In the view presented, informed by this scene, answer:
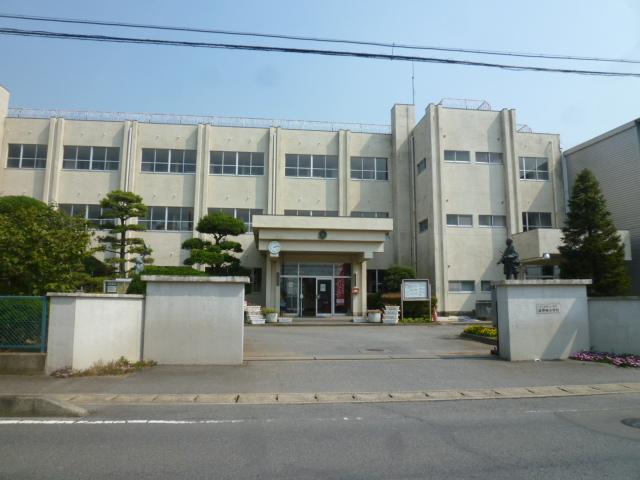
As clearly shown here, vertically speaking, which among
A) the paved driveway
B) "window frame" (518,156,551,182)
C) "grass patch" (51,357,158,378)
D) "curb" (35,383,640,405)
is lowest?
"curb" (35,383,640,405)

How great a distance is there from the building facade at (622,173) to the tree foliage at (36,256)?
2771 centimetres

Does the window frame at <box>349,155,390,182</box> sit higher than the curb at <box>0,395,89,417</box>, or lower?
higher

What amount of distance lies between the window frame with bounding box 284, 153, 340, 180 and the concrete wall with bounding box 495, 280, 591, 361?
2088 cm

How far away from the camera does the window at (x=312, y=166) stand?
107 ft

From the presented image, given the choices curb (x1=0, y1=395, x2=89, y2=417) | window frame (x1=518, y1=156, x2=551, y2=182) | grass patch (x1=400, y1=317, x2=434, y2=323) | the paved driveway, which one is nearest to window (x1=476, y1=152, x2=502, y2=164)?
window frame (x1=518, y1=156, x2=551, y2=182)

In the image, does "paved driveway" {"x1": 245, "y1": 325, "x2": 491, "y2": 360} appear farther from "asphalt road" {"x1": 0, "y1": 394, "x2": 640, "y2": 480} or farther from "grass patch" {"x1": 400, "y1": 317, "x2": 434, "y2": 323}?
"asphalt road" {"x1": 0, "y1": 394, "x2": 640, "y2": 480}

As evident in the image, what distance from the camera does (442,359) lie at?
12.8 metres

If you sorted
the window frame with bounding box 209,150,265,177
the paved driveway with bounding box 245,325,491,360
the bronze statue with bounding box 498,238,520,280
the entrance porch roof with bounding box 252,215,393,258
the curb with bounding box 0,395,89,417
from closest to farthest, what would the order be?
the curb with bounding box 0,395,89,417 → the paved driveway with bounding box 245,325,491,360 → the bronze statue with bounding box 498,238,520,280 → the entrance porch roof with bounding box 252,215,393,258 → the window frame with bounding box 209,150,265,177

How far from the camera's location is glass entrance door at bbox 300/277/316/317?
1117 inches

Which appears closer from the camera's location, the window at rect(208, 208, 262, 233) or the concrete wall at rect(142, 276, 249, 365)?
the concrete wall at rect(142, 276, 249, 365)

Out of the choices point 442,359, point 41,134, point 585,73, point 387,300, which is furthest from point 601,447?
point 41,134

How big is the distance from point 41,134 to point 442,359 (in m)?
30.4

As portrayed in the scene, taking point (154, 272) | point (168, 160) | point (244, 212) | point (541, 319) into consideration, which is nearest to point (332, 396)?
point (541, 319)

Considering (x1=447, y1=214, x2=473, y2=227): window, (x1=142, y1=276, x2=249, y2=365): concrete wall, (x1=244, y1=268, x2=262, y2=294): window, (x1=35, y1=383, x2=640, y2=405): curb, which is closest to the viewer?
(x1=35, y1=383, x2=640, y2=405): curb
